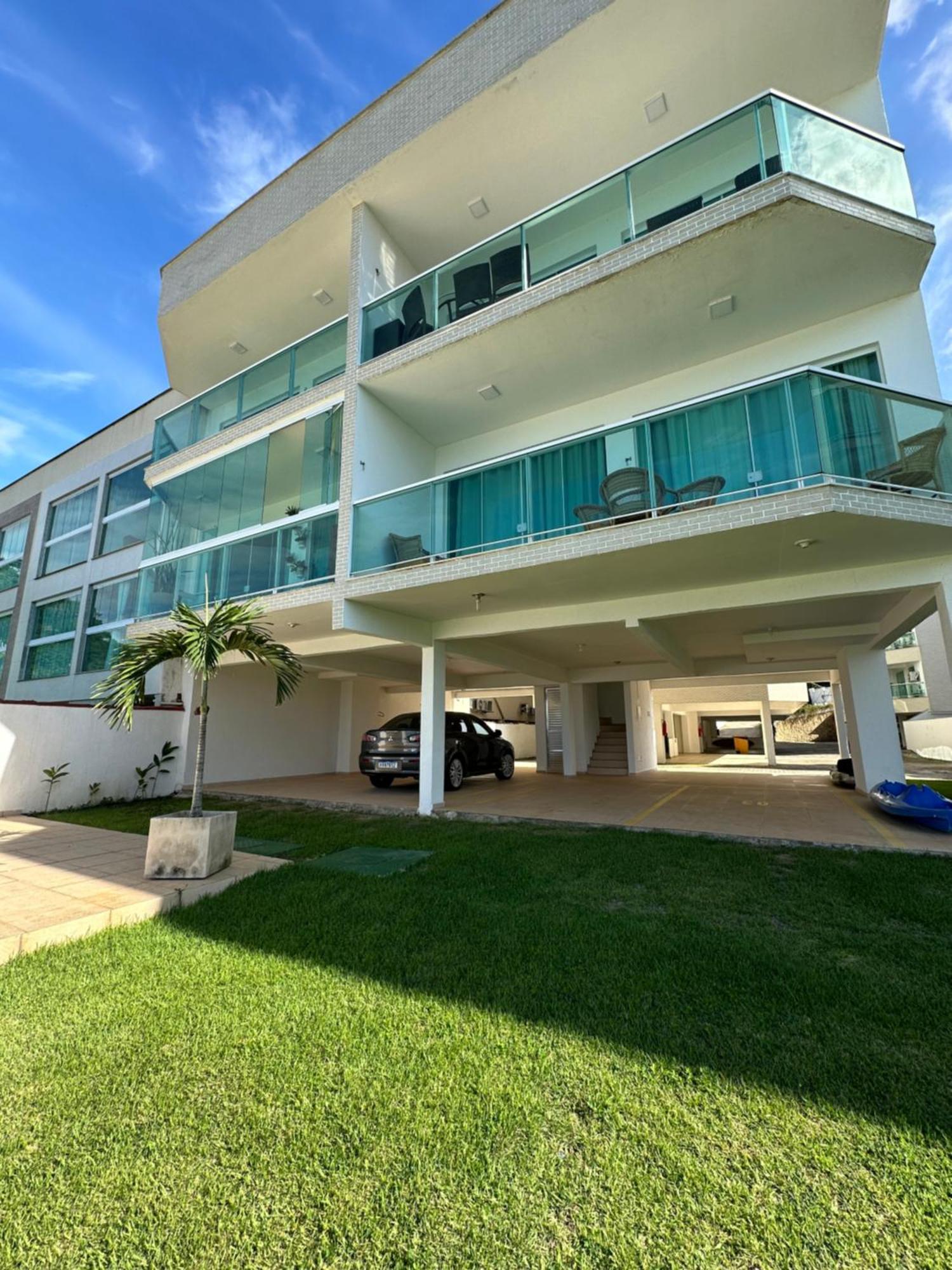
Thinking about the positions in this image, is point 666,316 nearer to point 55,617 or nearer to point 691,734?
point 55,617

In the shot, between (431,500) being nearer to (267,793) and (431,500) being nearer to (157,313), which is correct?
(267,793)

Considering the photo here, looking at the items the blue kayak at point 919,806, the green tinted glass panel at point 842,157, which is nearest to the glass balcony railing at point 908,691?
the blue kayak at point 919,806

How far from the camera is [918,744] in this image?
2283cm

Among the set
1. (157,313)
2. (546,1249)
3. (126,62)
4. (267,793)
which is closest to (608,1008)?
(546,1249)

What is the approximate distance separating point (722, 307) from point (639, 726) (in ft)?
39.0

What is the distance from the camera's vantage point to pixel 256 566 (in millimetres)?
8750

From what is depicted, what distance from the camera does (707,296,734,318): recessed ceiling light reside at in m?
6.53

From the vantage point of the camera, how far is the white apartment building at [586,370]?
5.55 metres

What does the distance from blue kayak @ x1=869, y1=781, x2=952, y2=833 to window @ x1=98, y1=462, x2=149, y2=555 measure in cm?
1833

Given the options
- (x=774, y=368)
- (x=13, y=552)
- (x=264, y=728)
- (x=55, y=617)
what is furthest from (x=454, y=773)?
(x=13, y=552)

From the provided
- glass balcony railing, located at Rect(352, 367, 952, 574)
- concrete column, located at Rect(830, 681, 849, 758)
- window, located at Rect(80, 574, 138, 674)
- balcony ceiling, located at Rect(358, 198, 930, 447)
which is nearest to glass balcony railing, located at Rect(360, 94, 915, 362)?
balcony ceiling, located at Rect(358, 198, 930, 447)

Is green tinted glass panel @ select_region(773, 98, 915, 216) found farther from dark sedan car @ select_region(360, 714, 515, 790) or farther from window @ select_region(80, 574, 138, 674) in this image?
window @ select_region(80, 574, 138, 674)

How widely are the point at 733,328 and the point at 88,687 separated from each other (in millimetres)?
17397

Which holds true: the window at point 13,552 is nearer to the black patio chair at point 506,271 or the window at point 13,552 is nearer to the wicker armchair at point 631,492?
the black patio chair at point 506,271
